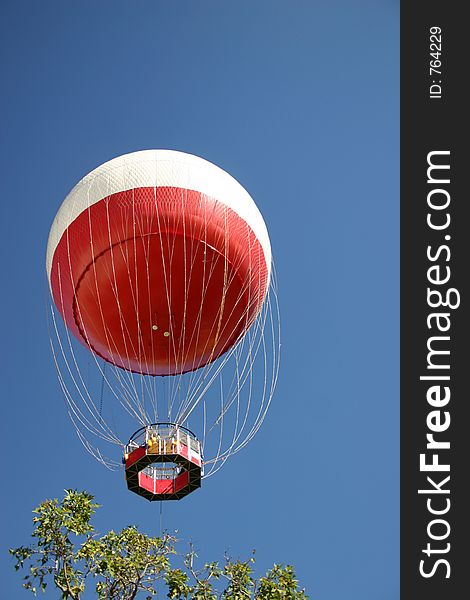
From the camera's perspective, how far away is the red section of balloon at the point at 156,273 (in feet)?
69.6

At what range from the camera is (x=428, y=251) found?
754 inches

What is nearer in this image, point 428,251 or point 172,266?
point 428,251

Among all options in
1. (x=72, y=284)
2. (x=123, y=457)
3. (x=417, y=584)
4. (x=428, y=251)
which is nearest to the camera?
(x=417, y=584)

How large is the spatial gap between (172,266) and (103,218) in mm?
1901

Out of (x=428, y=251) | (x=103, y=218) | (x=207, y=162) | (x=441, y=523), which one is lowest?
(x=441, y=523)

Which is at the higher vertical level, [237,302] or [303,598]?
[237,302]

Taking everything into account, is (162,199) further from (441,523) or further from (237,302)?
(441,523)

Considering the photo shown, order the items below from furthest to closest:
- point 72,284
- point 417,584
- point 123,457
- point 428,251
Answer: point 72,284
point 123,457
point 428,251
point 417,584

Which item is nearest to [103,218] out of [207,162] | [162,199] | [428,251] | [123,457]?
[162,199]

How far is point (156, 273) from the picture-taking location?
69.6ft

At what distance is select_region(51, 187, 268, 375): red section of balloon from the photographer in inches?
835

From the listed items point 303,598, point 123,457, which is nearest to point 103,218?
point 123,457

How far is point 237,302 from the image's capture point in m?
22.3

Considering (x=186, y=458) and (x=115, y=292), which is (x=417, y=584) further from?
(x=115, y=292)
